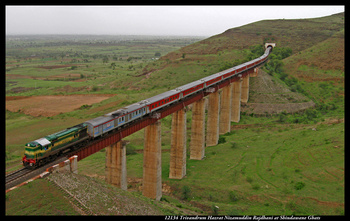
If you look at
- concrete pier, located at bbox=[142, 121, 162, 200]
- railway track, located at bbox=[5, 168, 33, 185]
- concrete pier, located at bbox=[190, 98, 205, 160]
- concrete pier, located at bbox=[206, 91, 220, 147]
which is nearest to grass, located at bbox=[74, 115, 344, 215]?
concrete pier, located at bbox=[190, 98, 205, 160]

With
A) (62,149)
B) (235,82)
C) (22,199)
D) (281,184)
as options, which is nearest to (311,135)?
(281,184)

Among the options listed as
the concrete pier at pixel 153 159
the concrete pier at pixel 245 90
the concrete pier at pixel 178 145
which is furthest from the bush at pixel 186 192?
the concrete pier at pixel 245 90

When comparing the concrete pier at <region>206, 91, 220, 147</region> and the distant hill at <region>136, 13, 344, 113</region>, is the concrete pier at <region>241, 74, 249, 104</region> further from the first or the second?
the concrete pier at <region>206, 91, 220, 147</region>

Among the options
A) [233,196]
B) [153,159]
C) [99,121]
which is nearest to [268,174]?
[233,196]

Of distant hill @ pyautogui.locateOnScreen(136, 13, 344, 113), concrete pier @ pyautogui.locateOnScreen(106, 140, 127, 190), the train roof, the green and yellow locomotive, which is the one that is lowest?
concrete pier @ pyautogui.locateOnScreen(106, 140, 127, 190)

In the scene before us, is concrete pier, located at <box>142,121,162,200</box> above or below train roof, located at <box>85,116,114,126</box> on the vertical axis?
below

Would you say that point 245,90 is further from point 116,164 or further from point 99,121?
point 99,121

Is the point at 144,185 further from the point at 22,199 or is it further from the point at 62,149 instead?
the point at 22,199

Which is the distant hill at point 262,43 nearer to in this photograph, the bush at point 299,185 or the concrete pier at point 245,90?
the concrete pier at point 245,90
